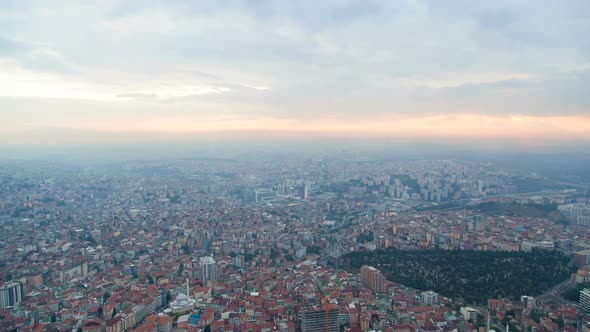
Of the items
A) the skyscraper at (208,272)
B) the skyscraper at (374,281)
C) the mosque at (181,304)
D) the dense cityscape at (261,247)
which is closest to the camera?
the dense cityscape at (261,247)

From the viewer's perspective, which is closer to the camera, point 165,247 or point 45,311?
point 45,311

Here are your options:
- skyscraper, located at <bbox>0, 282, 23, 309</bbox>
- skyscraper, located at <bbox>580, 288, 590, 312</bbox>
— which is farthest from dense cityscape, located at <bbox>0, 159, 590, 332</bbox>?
skyscraper, located at <bbox>580, 288, 590, 312</bbox>

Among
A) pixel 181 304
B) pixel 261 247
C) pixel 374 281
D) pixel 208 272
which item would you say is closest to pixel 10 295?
pixel 181 304

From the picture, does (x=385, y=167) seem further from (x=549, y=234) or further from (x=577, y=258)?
(x=577, y=258)

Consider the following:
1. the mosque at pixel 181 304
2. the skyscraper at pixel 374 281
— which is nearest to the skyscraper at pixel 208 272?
the mosque at pixel 181 304

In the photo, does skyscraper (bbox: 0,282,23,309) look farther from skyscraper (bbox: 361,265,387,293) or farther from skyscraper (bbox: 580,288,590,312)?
skyscraper (bbox: 580,288,590,312)

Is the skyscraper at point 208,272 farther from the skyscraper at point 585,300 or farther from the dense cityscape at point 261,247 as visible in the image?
the skyscraper at point 585,300

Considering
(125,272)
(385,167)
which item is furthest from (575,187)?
(125,272)
